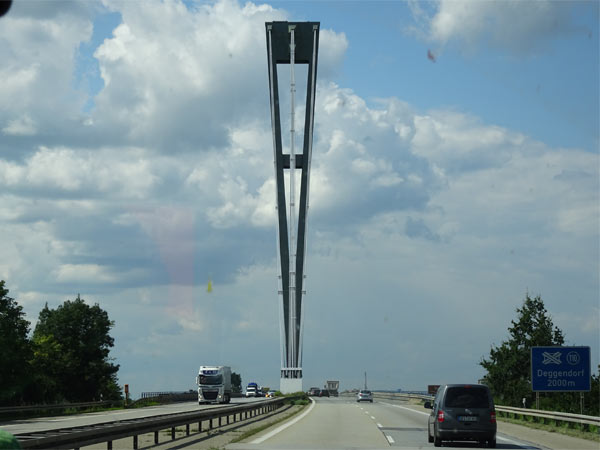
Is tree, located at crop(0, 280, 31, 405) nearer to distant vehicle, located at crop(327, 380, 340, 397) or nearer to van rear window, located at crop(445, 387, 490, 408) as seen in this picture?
van rear window, located at crop(445, 387, 490, 408)

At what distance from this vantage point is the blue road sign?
33.8m

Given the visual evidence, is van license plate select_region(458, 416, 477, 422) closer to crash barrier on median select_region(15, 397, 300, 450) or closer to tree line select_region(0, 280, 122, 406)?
crash barrier on median select_region(15, 397, 300, 450)

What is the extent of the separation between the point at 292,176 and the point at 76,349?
33.0m

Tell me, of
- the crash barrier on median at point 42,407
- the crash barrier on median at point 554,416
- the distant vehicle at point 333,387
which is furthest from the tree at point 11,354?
the distant vehicle at point 333,387

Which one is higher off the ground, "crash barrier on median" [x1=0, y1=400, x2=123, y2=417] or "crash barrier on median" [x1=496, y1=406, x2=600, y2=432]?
"crash barrier on median" [x1=496, y1=406, x2=600, y2=432]

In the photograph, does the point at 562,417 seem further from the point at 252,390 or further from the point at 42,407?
the point at 252,390

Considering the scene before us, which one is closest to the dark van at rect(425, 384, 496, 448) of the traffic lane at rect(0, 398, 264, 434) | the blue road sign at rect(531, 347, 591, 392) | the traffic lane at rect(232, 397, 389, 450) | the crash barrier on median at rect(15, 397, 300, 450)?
the traffic lane at rect(232, 397, 389, 450)

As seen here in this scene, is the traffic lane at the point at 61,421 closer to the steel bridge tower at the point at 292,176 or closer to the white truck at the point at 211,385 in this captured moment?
the white truck at the point at 211,385

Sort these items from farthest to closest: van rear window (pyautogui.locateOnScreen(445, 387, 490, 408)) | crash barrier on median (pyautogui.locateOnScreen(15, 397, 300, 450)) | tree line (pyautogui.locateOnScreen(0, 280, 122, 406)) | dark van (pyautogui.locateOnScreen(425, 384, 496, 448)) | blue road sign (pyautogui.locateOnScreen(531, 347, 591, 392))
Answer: tree line (pyautogui.locateOnScreen(0, 280, 122, 406)) → blue road sign (pyautogui.locateOnScreen(531, 347, 591, 392)) → van rear window (pyautogui.locateOnScreen(445, 387, 490, 408)) → dark van (pyautogui.locateOnScreen(425, 384, 496, 448)) → crash barrier on median (pyautogui.locateOnScreen(15, 397, 300, 450))

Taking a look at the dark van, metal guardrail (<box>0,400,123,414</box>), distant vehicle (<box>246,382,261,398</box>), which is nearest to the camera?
the dark van

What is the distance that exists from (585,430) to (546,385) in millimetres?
4327

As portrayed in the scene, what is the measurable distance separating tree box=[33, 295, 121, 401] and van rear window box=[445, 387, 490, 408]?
69.0m

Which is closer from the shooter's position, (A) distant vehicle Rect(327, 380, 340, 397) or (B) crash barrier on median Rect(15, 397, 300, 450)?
(B) crash barrier on median Rect(15, 397, 300, 450)

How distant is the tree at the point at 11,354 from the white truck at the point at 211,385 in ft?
43.1
